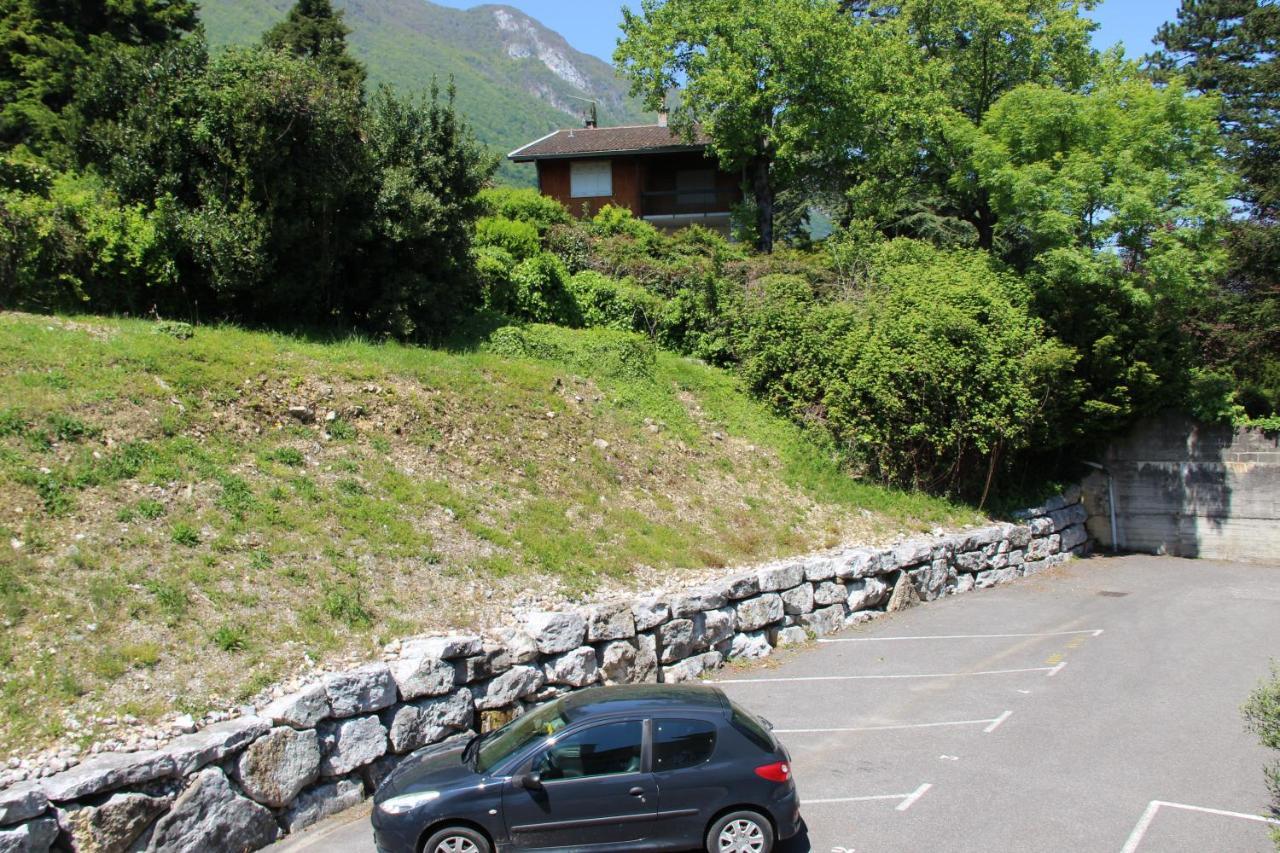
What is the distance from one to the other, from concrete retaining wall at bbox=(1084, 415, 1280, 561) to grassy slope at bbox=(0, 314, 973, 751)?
1090 cm

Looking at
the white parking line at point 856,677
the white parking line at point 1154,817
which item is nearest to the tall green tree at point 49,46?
the white parking line at point 856,677

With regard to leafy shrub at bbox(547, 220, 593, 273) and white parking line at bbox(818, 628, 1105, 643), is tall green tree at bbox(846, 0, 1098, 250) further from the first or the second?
white parking line at bbox(818, 628, 1105, 643)

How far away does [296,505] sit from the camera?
11.8 m

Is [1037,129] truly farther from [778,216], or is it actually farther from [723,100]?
[778,216]

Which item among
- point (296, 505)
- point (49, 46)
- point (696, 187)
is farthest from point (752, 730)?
point (696, 187)

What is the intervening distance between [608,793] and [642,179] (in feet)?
105

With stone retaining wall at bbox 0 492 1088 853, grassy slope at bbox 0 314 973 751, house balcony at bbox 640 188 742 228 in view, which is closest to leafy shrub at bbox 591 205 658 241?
house balcony at bbox 640 188 742 228

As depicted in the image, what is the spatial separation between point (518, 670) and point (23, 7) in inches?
962

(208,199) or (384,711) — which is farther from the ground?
(208,199)

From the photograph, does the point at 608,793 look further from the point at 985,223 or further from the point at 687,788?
the point at 985,223

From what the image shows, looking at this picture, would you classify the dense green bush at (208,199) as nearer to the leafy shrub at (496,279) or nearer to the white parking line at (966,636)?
the leafy shrub at (496,279)

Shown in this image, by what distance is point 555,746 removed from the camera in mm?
7855

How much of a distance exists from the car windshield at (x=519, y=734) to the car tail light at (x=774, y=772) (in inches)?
68.9

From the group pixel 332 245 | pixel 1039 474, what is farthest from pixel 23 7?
pixel 1039 474
